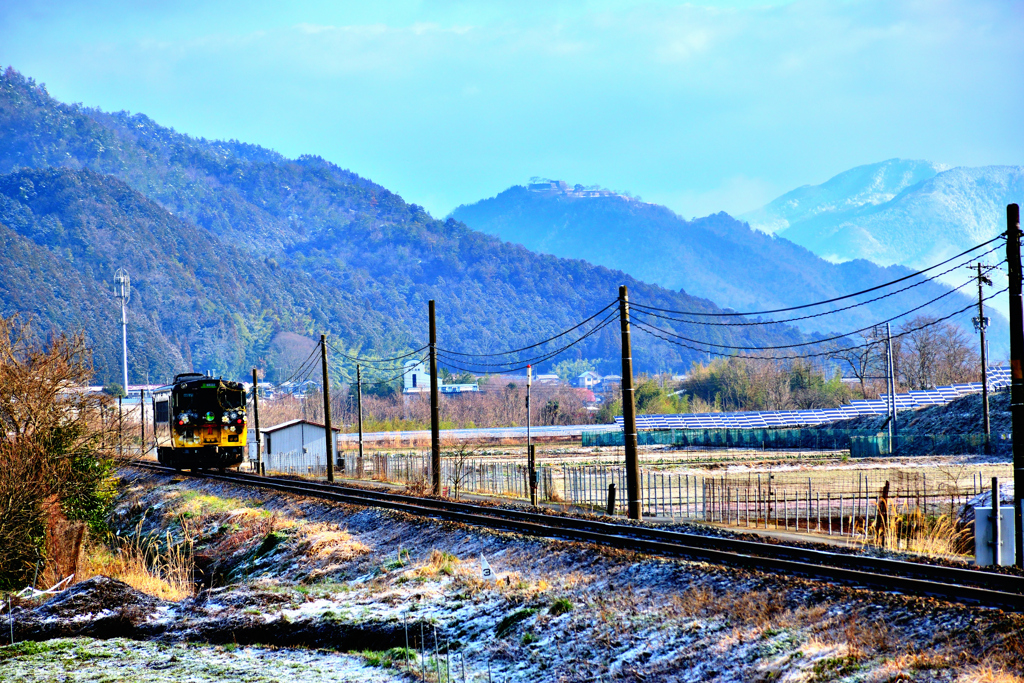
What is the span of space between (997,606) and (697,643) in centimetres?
423

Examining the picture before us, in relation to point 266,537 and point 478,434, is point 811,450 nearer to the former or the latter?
point 478,434

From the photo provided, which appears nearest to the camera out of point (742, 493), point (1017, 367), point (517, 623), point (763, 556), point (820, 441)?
point (517, 623)

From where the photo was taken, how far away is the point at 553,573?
729 inches

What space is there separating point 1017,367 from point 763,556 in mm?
6467

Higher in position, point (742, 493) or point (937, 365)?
point (937, 365)

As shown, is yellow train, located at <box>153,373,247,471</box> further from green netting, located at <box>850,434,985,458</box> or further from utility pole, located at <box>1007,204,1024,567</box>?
green netting, located at <box>850,434,985,458</box>

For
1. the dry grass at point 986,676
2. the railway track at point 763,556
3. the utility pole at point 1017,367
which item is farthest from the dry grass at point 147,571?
the utility pole at point 1017,367

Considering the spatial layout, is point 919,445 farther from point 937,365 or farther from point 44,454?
point 937,365

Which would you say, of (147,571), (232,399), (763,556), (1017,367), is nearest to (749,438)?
(232,399)

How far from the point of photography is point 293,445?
7250 centimetres

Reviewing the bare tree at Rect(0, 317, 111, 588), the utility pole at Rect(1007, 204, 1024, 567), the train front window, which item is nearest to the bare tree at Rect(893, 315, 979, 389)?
the train front window

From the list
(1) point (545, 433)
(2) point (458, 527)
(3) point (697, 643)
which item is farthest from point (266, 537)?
(1) point (545, 433)

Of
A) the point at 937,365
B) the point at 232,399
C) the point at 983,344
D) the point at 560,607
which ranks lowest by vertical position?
the point at 560,607

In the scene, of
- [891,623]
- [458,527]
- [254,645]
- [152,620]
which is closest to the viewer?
[891,623]
